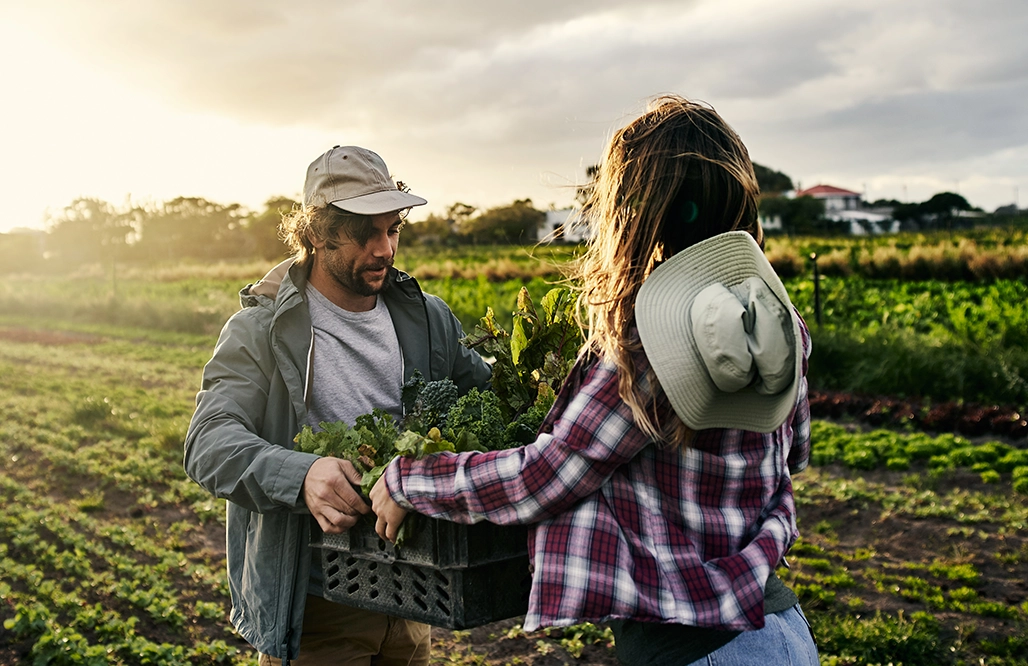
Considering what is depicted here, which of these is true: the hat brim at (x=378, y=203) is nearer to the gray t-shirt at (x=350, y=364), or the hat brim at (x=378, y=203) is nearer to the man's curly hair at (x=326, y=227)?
the man's curly hair at (x=326, y=227)

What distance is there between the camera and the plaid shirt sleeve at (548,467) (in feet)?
4.77

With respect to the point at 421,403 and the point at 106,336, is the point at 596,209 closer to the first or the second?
the point at 421,403

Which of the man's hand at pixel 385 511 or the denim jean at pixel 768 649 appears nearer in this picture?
the denim jean at pixel 768 649

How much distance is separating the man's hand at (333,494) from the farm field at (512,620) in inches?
96.9

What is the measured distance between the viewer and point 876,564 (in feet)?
16.9

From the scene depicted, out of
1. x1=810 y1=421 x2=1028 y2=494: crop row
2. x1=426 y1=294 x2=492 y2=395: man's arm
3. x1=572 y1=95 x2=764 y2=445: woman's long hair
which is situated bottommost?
x1=810 y1=421 x2=1028 y2=494: crop row

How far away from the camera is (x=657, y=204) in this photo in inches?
58.6

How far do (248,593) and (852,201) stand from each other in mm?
110235

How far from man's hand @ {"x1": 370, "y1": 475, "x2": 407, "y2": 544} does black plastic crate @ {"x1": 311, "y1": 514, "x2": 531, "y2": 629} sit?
0.05m

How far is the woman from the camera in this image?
4.60 feet

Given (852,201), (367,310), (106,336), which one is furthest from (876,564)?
(852,201)

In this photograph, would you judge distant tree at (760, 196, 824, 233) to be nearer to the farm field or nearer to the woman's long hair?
the farm field

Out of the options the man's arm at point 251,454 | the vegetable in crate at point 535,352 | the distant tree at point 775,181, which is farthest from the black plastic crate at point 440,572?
the distant tree at point 775,181

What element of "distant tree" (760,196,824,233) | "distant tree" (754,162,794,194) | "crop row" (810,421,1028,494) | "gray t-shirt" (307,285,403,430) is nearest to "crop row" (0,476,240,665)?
"gray t-shirt" (307,285,403,430)
